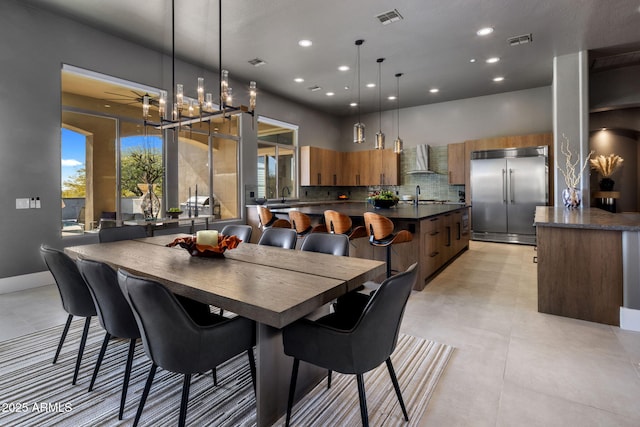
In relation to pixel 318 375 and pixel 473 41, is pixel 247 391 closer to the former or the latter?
pixel 318 375

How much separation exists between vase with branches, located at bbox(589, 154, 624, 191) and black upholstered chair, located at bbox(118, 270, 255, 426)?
750 centimetres

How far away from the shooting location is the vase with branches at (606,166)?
6242 mm

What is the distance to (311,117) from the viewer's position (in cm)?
851

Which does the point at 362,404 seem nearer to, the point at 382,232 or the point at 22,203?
the point at 382,232

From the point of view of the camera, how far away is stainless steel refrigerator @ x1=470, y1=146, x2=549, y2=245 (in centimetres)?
→ 646

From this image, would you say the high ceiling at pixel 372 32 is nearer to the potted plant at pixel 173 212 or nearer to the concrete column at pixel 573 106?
the concrete column at pixel 573 106

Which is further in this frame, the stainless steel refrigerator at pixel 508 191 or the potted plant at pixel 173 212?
the stainless steel refrigerator at pixel 508 191

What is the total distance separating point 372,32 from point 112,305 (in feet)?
14.3

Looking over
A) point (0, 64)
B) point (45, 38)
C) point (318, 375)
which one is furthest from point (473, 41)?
point (0, 64)

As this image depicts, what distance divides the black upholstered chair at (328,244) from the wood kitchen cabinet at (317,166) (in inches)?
218

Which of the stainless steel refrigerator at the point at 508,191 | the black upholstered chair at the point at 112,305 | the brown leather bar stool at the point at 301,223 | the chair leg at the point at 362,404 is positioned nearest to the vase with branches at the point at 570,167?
the stainless steel refrigerator at the point at 508,191

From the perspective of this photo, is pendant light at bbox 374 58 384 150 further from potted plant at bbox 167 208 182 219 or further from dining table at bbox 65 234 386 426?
dining table at bbox 65 234 386 426

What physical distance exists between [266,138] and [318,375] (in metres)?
6.16

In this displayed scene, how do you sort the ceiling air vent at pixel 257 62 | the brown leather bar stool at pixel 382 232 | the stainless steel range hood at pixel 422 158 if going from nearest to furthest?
the brown leather bar stool at pixel 382 232 → the ceiling air vent at pixel 257 62 → the stainless steel range hood at pixel 422 158
